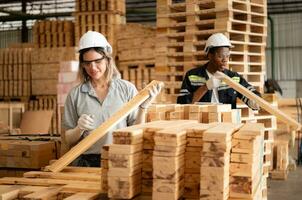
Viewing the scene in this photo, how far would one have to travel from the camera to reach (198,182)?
2.60 meters

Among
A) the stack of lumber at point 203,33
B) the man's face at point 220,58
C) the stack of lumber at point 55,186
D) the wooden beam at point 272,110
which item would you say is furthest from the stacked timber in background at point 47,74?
the stack of lumber at point 55,186

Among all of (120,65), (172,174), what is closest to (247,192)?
(172,174)

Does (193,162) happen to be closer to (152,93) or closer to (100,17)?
(152,93)

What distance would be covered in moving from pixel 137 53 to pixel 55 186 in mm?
9266

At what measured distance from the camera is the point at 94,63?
12.5ft

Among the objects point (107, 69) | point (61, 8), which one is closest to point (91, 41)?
point (107, 69)

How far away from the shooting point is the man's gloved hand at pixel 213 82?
549 centimetres

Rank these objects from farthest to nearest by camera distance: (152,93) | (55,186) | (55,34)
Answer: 1. (55,34)
2. (152,93)
3. (55,186)

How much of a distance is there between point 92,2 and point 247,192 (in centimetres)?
1066

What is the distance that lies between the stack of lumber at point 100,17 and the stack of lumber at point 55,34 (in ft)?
1.55

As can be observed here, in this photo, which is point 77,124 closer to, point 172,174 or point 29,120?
point 172,174

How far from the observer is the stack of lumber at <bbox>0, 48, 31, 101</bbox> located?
13.1 metres

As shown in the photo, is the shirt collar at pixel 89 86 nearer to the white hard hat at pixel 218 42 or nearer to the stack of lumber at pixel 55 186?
the stack of lumber at pixel 55 186

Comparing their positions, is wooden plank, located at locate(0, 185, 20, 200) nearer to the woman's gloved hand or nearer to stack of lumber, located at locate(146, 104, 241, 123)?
stack of lumber, located at locate(146, 104, 241, 123)
